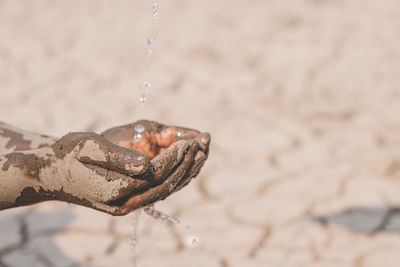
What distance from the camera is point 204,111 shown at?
3375mm

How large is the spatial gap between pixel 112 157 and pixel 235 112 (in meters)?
2.23

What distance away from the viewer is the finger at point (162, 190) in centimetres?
124

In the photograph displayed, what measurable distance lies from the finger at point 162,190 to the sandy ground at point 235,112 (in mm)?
946

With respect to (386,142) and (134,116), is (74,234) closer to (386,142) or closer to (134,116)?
(134,116)

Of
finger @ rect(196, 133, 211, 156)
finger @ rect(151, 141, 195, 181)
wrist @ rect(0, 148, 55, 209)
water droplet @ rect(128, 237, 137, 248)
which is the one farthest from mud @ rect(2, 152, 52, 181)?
water droplet @ rect(128, 237, 137, 248)

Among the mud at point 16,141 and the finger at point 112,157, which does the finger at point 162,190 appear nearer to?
the finger at point 112,157

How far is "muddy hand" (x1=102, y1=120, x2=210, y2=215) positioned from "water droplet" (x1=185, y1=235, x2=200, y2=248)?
0.79m

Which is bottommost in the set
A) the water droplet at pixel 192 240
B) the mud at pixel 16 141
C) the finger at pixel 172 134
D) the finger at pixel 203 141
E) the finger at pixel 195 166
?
the finger at pixel 195 166

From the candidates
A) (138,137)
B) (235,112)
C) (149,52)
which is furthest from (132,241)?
(149,52)

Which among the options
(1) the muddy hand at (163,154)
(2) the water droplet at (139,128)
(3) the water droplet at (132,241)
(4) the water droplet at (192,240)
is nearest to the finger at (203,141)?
(1) the muddy hand at (163,154)

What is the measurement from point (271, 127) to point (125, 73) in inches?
Answer: 50.5

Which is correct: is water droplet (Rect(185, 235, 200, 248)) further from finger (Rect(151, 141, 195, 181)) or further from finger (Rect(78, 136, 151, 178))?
finger (Rect(78, 136, 151, 178))

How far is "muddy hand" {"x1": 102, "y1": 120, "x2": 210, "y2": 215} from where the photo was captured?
1.25 meters

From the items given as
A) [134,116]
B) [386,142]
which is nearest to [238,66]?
[134,116]
